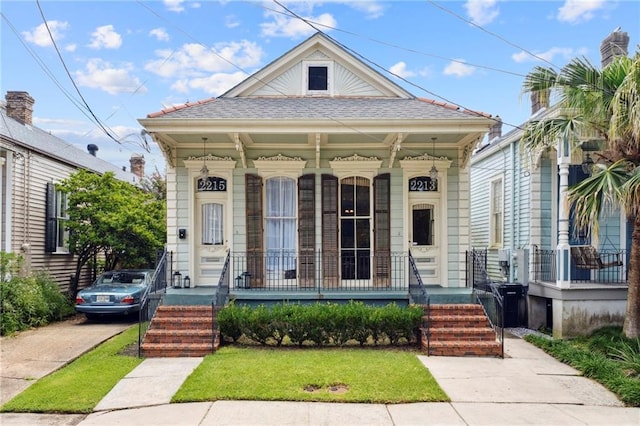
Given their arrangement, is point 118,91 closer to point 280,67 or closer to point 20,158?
point 20,158

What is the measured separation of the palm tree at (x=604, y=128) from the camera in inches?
292

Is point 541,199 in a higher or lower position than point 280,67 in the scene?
lower

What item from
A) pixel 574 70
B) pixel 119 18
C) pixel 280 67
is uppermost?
pixel 119 18

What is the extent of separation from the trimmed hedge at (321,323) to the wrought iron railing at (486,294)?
1331 mm

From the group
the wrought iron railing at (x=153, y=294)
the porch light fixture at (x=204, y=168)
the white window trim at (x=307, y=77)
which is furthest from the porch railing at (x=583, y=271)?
the wrought iron railing at (x=153, y=294)

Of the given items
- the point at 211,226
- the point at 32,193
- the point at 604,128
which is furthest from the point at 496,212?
the point at 32,193

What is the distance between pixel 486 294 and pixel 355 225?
3212mm

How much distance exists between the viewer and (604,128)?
834 cm

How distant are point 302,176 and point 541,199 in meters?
5.60

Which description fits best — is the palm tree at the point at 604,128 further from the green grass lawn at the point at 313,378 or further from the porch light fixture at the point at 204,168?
the porch light fixture at the point at 204,168

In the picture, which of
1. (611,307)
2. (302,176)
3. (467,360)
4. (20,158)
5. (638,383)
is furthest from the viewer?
(20,158)

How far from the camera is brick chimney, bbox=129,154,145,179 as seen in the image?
24031mm

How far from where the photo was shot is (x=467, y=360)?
295 inches

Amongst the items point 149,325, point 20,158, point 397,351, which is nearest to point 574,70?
point 397,351
